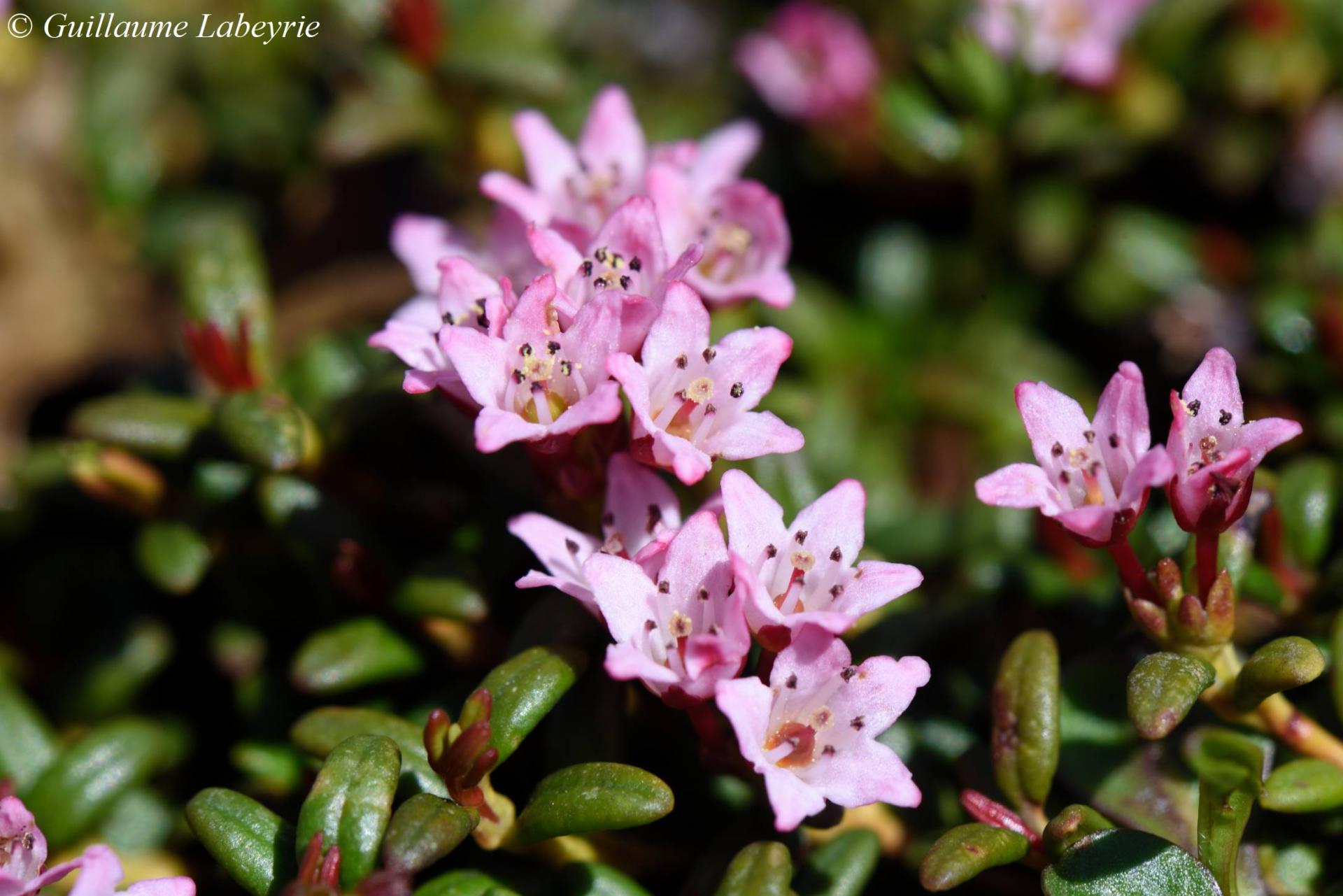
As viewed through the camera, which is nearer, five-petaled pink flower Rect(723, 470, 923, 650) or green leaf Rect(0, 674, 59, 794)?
five-petaled pink flower Rect(723, 470, 923, 650)

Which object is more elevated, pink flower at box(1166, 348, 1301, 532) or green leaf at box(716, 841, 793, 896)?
pink flower at box(1166, 348, 1301, 532)

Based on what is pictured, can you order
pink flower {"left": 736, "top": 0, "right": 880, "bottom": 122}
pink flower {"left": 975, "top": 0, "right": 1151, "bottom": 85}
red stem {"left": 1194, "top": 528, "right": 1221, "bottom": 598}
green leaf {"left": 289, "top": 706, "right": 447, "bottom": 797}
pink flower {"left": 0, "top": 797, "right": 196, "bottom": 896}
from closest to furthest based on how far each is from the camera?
pink flower {"left": 0, "top": 797, "right": 196, "bottom": 896}, red stem {"left": 1194, "top": 528, "right": 1221, "bottom": 598}, green leaf {"left": 289, "top": 706, "right": 447, "bottom": 797}, pink flower {"left": 975, "top": 0, "right": 1151, "bottom": 85}, pink flower {"left": 736, "top": 0, "right": 880, "bottom": 122}

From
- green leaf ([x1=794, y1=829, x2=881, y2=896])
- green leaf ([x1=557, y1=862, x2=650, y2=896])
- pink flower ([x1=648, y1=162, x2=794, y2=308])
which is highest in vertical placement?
pink flower ([x1=648, y1=162, x2=794, y2=308])

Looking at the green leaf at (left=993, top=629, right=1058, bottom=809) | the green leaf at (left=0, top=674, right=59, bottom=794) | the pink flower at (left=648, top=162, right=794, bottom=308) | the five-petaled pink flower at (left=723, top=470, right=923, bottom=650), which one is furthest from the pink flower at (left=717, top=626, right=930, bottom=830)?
the green leaf at (left=0, top=674, right=59, bottom=794)

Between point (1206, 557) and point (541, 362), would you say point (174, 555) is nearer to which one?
point (541, 362)

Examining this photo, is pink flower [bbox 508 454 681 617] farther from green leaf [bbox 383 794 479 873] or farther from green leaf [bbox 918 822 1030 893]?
green leaf [bbox 918 822 1030 893]

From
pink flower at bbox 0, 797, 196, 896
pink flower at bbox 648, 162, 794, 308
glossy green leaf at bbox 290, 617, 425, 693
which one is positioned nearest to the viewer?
pink flower at bbox 0, 797, 196, 896

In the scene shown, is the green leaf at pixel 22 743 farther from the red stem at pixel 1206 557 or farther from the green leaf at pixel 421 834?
the red stem at pixel 1206 557

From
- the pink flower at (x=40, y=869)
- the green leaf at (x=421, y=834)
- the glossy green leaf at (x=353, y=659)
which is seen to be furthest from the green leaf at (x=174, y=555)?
the green leaf at (x=421, y=834)
